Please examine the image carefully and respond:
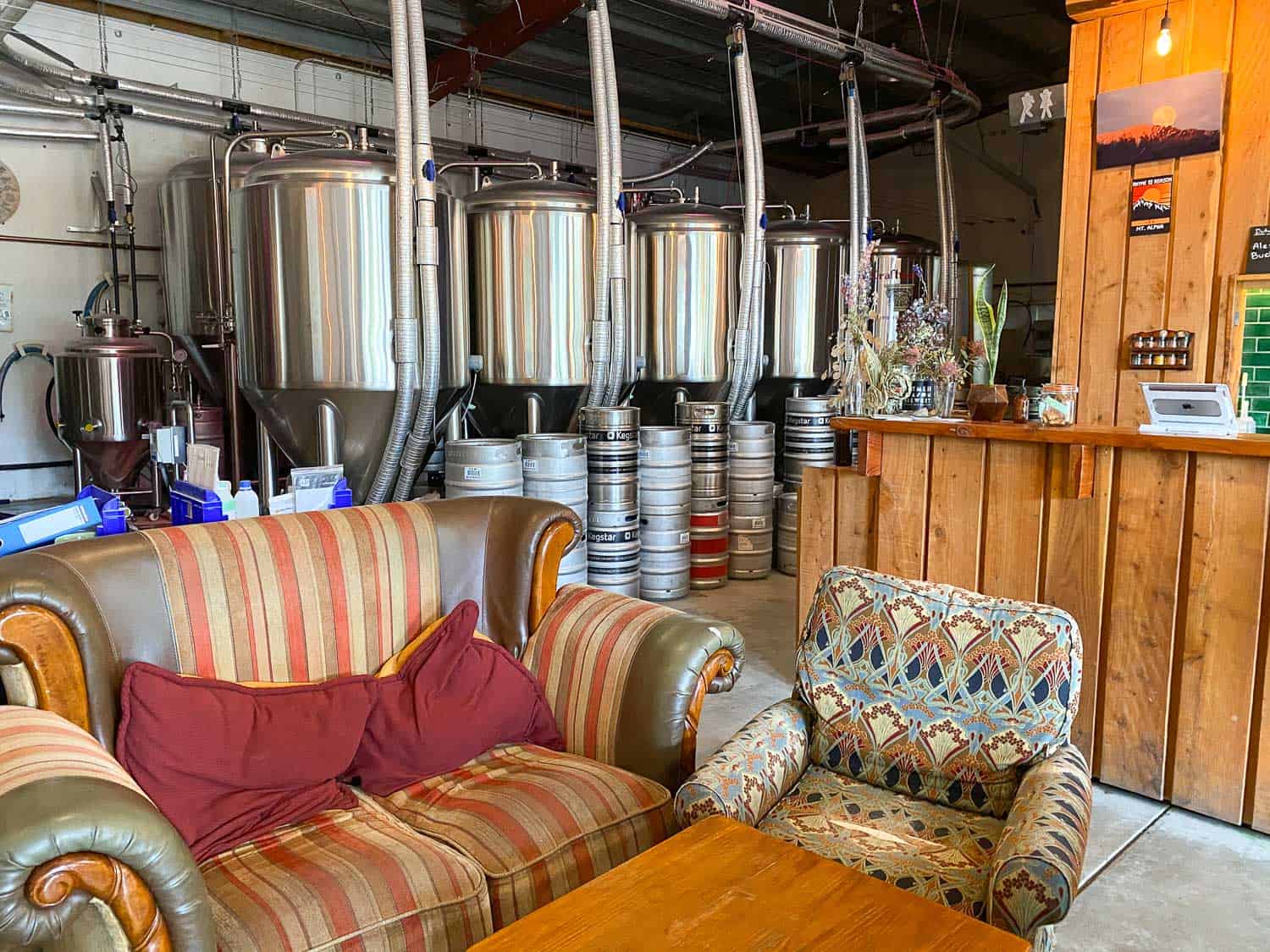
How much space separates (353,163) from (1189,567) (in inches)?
165

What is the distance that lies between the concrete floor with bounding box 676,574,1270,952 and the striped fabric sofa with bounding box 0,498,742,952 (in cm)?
108

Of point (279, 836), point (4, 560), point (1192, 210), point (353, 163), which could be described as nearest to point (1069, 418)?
point (1192, 210)

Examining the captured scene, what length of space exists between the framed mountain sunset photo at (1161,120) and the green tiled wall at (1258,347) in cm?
64

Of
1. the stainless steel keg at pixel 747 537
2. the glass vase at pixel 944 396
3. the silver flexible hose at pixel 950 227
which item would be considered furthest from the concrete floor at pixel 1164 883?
the silver flexible hose at pixel 950 227

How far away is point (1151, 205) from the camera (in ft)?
12.7

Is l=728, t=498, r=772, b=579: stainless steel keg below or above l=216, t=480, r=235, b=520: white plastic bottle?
below

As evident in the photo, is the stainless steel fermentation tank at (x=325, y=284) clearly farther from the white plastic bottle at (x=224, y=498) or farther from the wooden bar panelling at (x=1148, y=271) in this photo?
the wooden bar panelling at (x=1148, y=271)

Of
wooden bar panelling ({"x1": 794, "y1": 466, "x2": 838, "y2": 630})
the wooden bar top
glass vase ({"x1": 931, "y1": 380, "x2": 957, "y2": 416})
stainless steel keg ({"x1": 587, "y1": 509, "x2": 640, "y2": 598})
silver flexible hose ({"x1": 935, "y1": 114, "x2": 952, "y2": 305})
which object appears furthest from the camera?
silver flexible hose ({"x1": 935, "y1": 114, "x2": 952, "y2": 305})

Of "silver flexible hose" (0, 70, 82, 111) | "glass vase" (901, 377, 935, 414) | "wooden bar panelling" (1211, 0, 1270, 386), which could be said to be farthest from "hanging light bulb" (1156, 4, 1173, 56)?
"silver flexible hose" (0, 70, 82, 111)

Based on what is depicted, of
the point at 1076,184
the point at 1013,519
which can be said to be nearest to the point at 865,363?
the point at 1013,519

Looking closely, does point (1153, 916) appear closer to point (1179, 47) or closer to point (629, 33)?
point (1179, 47)

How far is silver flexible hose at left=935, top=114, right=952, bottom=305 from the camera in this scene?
25.3 ft

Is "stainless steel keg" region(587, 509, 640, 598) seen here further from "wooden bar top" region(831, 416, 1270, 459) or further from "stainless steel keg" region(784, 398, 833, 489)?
"wooden bar top" region(831, 416, 1270, 459)

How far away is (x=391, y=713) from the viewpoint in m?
2.12
